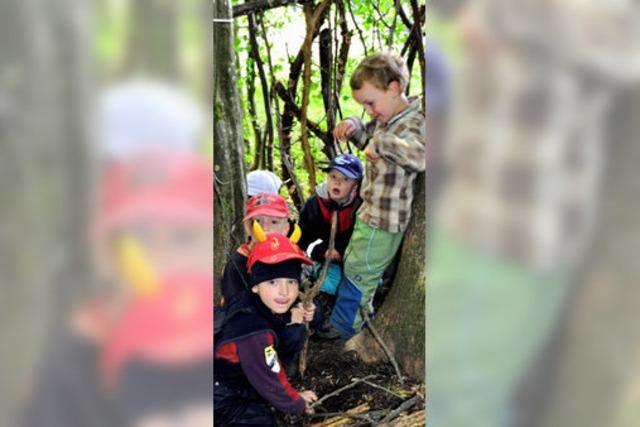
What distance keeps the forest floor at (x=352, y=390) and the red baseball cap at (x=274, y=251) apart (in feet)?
0.88

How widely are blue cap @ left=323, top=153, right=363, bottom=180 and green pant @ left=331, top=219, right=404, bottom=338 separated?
13cm

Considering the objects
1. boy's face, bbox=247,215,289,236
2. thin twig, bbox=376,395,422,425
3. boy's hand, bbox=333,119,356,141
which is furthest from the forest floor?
boy's hand, bbox=333,119,356,141

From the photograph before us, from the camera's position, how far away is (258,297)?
2.48 meters

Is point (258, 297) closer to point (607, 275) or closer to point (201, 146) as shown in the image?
point (201, 146)

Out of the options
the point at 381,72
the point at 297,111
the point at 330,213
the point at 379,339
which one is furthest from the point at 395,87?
the point at 379,339

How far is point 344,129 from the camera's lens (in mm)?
2465

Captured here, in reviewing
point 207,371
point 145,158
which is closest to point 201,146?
point 145,158

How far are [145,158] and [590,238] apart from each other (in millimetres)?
1177

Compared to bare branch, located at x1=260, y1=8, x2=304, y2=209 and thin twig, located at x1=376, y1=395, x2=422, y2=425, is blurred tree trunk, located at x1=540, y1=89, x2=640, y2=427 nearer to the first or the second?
thin twig, located at x1=376, y1=395, x2=422, y2=425

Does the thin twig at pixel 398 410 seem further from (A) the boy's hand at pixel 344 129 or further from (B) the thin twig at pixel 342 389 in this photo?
(A) the boy's hand at pixel 344 129

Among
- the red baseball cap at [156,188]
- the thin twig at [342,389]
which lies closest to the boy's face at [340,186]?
the red baseball cap at [156,188]

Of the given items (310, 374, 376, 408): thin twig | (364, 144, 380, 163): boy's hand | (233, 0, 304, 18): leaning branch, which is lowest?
(310, 374, 376, 408): thin twig

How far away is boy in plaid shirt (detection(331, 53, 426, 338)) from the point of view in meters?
2.40

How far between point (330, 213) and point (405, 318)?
0.38 meters
